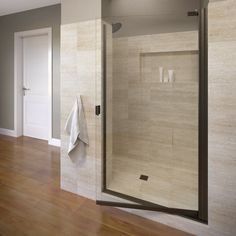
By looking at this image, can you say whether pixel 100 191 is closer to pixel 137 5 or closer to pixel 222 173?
pixel 222 173

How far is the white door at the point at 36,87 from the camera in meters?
3.94

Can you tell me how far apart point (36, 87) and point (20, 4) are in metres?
1.49

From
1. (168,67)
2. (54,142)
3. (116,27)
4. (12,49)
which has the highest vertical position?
(12,49)

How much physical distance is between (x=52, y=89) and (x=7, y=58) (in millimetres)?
1417

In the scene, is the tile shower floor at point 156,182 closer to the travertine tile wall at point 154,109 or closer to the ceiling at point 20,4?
the travertine tile wall at point 154,109

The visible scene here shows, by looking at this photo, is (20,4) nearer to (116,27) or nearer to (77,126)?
(116,27)

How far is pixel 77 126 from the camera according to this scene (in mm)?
1954

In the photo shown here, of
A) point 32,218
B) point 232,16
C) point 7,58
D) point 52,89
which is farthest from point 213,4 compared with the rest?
point 7,58

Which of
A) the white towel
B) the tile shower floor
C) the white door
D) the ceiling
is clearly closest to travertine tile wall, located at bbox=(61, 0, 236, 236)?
the tile shower floor

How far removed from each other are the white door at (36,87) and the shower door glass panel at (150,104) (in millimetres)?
2011

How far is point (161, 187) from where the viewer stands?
83.4 inches

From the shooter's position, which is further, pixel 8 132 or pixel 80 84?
pixel 8 132

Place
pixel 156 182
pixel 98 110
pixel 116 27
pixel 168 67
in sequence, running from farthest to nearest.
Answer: pixel 168 67 → pixel 156 182 → pixel 116 27 → pixel 98 110

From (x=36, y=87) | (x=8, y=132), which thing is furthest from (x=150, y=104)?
(x=8, y=132)
